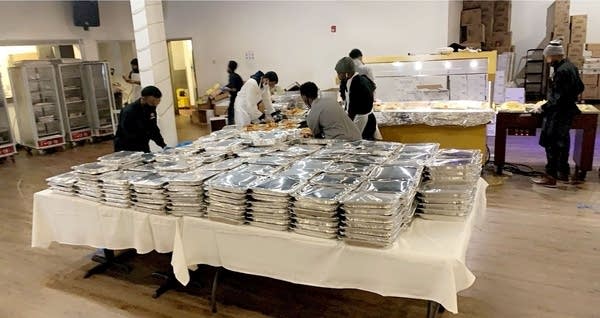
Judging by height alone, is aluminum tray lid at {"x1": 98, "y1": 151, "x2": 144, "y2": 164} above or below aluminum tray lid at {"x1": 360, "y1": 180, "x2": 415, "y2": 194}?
above

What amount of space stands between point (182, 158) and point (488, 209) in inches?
110

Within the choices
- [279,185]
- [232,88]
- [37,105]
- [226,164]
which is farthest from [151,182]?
[37,105]

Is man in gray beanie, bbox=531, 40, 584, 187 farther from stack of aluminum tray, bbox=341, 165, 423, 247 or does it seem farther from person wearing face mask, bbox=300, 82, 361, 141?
stack of aluminum tray, bbox=341, 165, 423, 247

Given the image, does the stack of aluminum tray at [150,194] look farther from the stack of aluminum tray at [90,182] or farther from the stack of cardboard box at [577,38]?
the stack of cardboard box at [577,38]

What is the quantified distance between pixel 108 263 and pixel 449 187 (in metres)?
2.43

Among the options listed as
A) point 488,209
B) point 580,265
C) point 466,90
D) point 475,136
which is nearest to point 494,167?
point 475,136

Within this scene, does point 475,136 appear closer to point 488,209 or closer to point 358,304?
point 488,209

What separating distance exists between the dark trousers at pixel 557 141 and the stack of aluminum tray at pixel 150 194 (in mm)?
3960

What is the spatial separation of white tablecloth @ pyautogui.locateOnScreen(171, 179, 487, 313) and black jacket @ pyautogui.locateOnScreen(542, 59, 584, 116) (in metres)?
2.76

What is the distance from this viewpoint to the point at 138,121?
360cm

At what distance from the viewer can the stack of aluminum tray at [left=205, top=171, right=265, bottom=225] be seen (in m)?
2.27

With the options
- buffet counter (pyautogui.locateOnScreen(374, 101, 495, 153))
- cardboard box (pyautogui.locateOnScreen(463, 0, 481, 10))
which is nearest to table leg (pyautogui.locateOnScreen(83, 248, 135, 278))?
buffet counter (pyautogui.locateOnScreen(374, 101, 495, 153))

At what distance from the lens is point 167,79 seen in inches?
211

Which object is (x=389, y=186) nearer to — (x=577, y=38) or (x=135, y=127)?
(x=135, y=127)
